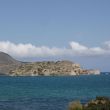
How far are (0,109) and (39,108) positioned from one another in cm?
610

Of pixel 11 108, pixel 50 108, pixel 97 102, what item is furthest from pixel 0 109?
pixel 97 102

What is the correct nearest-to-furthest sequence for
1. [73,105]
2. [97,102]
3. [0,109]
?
[73,105] < [97,102] < [0,109]

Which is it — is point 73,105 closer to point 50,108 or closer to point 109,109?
point 109,109

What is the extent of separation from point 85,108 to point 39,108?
131 feet

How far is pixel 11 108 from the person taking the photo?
70125 millimetres

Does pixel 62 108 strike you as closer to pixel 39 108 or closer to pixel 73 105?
pixel 39 108

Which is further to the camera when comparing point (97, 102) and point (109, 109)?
point (97, 102)

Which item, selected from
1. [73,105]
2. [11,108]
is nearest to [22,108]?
[11,108]

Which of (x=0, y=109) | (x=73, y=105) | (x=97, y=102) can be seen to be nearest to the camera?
(x=73, y=105)

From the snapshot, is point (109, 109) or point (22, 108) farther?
point (22, 108)

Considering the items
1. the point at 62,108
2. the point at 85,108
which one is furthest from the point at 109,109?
the point at 62,108

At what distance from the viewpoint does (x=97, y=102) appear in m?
35.7

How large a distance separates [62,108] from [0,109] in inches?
360

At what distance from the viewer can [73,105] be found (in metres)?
30.8
